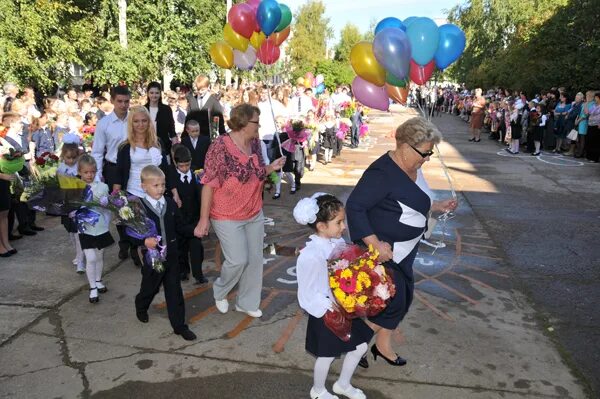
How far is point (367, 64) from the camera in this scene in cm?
525

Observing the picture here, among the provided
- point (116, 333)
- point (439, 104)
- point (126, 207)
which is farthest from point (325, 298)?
point (439, 104)

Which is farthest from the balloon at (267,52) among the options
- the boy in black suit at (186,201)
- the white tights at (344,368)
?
the white tights at (344,368)

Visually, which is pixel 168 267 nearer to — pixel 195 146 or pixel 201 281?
pixel 201 281

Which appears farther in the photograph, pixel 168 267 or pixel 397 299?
pixel 168 267

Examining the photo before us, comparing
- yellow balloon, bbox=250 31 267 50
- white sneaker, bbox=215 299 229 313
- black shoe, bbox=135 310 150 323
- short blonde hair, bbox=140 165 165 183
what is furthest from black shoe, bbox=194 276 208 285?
yellow balloon, bbox=250 31 267 50

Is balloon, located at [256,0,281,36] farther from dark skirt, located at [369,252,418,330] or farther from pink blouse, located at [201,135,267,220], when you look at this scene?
dark skirt, located at [369,252,418,330]

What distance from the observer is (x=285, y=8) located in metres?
7.98

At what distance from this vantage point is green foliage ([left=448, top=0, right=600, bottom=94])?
63.9ft

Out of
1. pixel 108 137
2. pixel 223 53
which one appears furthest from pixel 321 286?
pixel 223 53

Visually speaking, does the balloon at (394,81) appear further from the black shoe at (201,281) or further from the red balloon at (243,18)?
the red balloon at (243,18)

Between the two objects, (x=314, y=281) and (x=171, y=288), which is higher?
(x=314, y=281)

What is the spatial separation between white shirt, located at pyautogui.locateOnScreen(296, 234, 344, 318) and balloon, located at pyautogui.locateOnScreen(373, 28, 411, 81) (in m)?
2.46

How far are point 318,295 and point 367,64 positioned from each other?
116 inches

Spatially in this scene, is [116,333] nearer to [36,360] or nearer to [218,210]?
[36,360]
